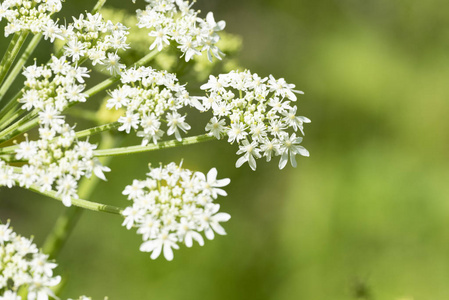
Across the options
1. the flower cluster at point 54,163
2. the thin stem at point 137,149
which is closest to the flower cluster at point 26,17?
the flower cluster at point 54,163

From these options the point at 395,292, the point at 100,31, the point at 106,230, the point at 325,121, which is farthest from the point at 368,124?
the point at 100,31

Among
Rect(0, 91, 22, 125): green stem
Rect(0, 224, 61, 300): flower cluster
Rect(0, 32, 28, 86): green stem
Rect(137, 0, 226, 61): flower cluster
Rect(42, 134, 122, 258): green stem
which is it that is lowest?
Rect(0, 224, 61, 300): flower cluster

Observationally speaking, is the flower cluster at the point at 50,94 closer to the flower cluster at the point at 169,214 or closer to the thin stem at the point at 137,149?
the thin stem at the point at 137,149

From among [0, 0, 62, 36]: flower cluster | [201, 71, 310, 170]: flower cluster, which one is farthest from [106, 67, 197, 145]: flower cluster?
[0, 0, 62, 36]: flower cluster

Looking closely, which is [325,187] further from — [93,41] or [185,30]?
[93,41]

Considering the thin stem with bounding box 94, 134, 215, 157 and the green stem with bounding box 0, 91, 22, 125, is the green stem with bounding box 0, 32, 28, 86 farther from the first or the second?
the thin stem with bounding box 94, 134, 215, 157

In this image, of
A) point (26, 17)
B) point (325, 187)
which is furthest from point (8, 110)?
point (325, 187)
